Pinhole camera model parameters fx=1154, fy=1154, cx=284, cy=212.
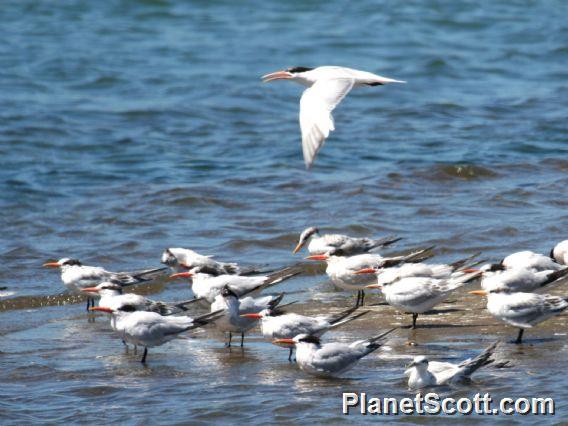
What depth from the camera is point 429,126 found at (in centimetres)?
1714

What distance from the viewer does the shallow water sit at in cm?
722

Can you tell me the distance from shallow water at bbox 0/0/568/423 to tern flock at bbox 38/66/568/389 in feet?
0.57

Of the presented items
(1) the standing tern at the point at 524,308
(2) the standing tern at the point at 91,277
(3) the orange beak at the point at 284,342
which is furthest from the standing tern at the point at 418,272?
(2) the standing tern at the point at 91,277

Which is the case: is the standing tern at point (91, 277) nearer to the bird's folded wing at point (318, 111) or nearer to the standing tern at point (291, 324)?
the standing tern at point (291, 324)

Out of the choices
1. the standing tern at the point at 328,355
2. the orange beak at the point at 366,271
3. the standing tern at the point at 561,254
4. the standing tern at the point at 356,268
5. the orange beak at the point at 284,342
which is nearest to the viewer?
the standing tern at the point at 328,355

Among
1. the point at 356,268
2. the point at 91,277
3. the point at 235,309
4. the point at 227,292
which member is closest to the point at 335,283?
the point at 356,268

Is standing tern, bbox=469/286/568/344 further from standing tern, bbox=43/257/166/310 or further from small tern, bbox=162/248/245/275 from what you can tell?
standing tern, bbox=43/257/166/310

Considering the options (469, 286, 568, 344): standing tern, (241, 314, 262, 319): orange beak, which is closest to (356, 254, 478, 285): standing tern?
(469, 286, 568, 344): standing tern

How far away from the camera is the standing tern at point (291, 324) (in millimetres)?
7590

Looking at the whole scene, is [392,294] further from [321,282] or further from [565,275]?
[321,282]

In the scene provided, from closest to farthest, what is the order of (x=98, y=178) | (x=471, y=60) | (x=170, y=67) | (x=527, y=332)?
(x=527, y=332) → (x=98, y=178) → (x=170, y=67) → (x=471, y=60)

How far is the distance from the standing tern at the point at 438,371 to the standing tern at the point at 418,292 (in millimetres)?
1244

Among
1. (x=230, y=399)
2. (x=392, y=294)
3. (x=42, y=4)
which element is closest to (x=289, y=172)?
(x=392, y=294)

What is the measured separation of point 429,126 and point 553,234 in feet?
20.8
